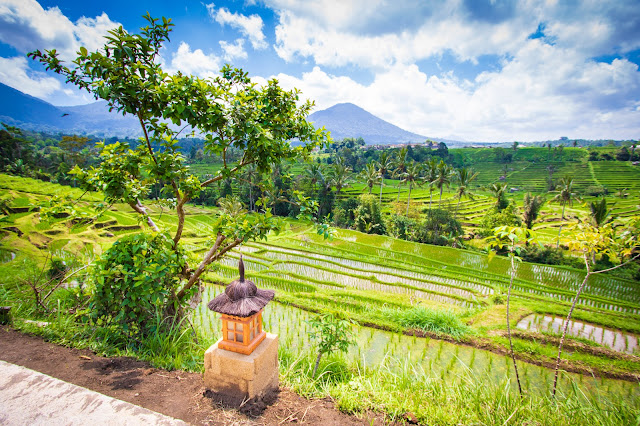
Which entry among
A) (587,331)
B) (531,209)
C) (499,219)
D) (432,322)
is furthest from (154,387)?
(531,209)

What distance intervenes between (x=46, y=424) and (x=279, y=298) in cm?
926

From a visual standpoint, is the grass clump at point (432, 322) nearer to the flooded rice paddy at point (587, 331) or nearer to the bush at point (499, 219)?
the flooded rice paddy at point (587, 331)

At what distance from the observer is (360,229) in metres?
28.2

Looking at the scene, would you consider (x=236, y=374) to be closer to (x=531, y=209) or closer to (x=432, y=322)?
(x=432, y=322)

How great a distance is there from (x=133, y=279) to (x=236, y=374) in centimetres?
196

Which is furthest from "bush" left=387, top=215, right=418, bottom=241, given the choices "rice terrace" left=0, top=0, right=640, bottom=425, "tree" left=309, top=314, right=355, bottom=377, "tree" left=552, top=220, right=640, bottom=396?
"tree" left=309, top=314, right=355, bottom=377

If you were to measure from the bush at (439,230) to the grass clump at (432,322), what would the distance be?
17.1 m

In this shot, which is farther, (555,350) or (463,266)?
(463,266)

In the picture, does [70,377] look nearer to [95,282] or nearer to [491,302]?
[95,282]

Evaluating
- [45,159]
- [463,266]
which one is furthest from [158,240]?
[45,159]

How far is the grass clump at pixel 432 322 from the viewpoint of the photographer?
31.2 feet

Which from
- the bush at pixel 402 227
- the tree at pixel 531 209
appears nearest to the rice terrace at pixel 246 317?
the bush at pixel 402 227

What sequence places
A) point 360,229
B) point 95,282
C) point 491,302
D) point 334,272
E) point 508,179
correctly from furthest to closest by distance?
1. point 508,179
2. point 360,229
3. point 334,272
4. point 491,302
5. point 95,282

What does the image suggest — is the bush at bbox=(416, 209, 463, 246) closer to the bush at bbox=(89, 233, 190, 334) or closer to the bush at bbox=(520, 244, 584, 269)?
the bush at bbox=(520, 244, 584, 269)
